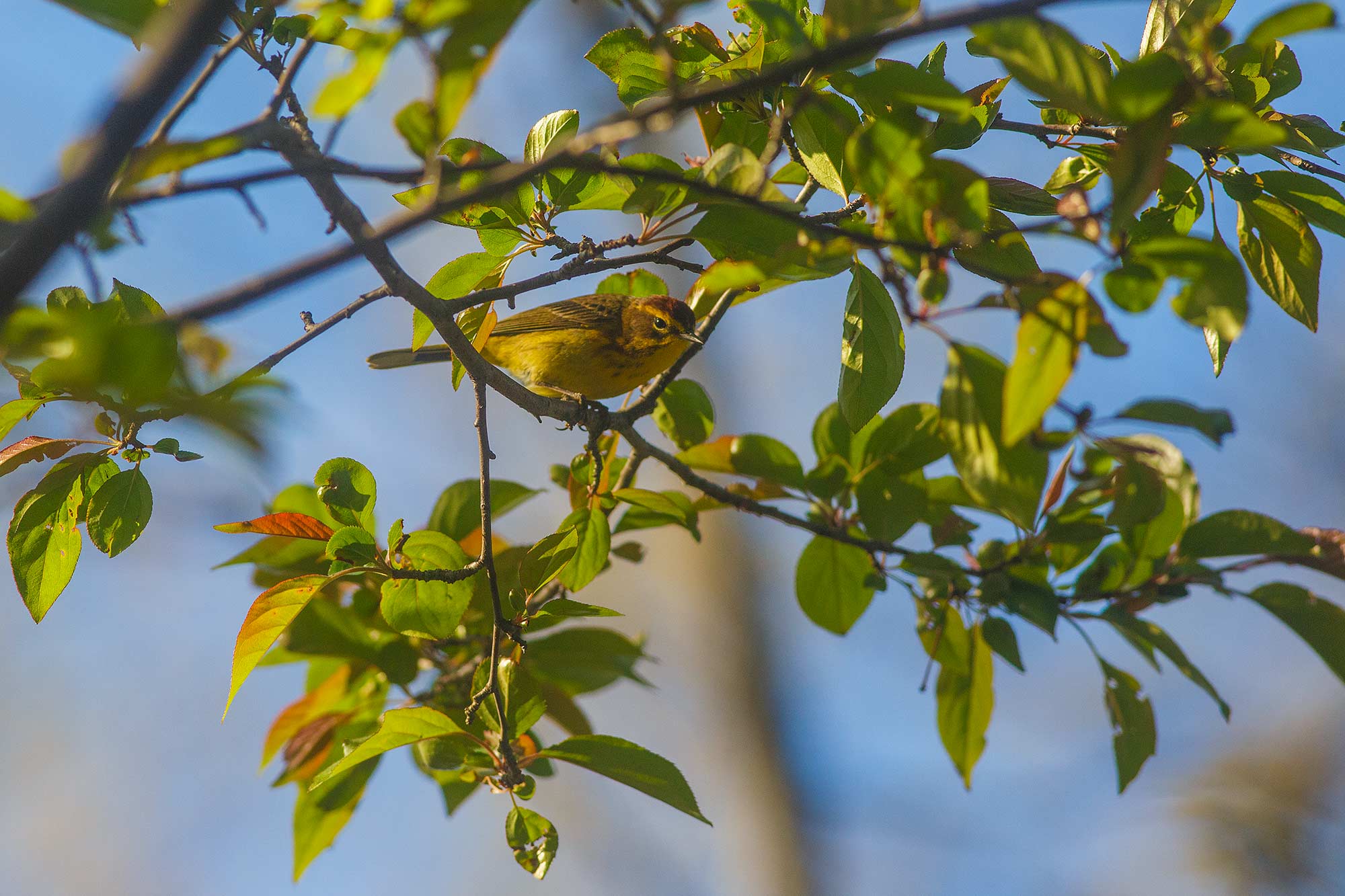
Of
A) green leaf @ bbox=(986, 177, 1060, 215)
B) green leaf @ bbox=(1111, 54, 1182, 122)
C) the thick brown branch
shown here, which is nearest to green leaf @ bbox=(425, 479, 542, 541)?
the thick brown branch

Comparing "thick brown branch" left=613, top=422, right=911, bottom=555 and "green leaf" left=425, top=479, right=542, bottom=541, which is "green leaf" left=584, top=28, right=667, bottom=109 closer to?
"thick brown branch" left=613, top=422, right=911, bottom=555

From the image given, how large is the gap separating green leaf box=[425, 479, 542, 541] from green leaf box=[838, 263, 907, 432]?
1.13 metres

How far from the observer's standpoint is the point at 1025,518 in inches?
56.8

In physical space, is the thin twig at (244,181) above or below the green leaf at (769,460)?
below

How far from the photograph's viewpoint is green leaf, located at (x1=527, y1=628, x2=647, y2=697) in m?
2.69

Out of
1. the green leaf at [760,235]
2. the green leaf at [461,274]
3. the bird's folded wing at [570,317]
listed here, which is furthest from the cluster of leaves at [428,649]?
the bird's folded wing at [570,317]

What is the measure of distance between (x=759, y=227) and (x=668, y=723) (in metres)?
10.0

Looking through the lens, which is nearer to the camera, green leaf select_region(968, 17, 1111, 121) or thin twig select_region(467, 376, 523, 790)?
green leaf select_region(968, 17, 1111, 121)

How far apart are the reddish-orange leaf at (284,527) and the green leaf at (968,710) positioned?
1498 mm

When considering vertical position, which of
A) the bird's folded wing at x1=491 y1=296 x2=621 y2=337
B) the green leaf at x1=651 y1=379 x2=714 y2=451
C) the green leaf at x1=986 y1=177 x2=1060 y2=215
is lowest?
the green leaf at x1=651 y1=379 x2=714 y2=451

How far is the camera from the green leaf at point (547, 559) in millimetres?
2156

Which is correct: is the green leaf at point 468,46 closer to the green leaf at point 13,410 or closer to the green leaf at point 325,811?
the green leaf at point 13,410

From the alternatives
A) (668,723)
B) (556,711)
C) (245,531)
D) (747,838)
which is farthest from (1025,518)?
(668,723)

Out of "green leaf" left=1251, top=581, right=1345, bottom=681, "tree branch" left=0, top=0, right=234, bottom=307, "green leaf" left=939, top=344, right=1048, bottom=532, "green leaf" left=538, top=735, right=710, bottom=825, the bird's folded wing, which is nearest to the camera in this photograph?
"tree branch" left=0, top=0, right=234, bottom=307
